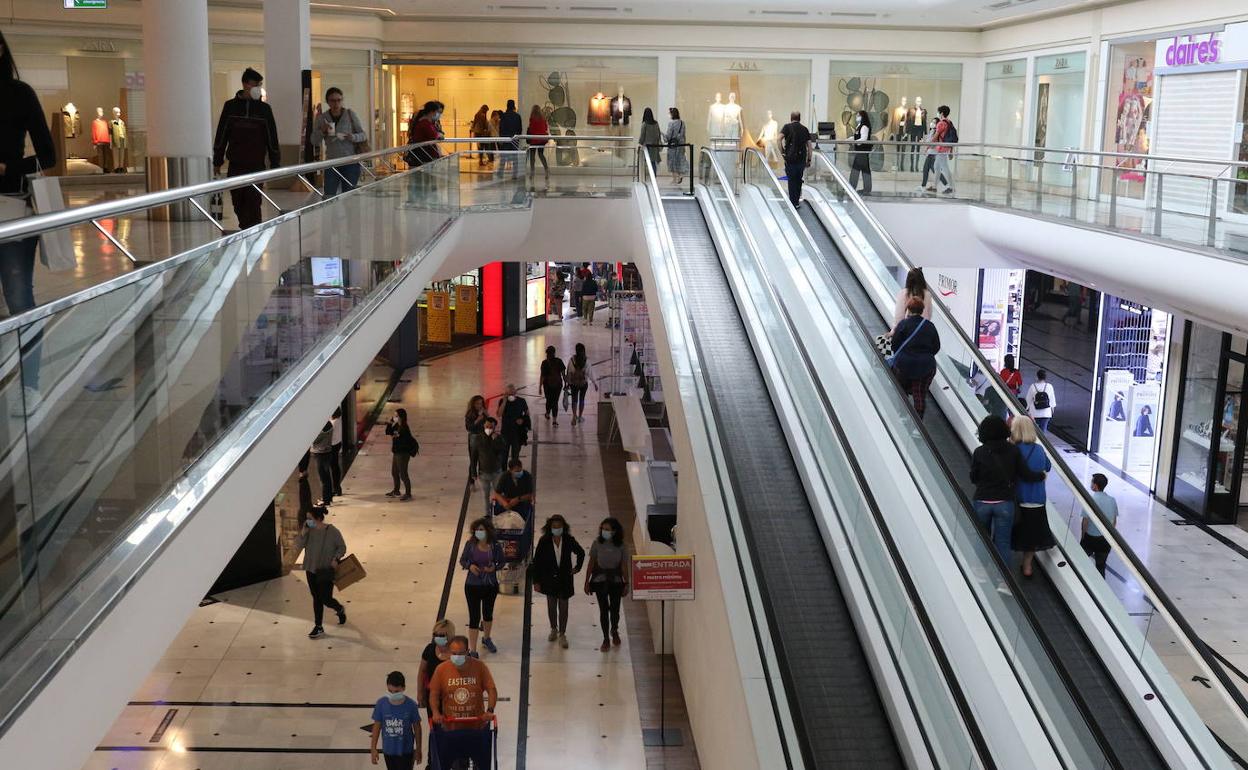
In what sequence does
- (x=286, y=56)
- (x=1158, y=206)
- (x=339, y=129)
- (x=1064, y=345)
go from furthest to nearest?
1. (x=1064, y=345)
2. (x=286, y=56)
3. (x=1158, y=206)
4. (x=339, y=129)

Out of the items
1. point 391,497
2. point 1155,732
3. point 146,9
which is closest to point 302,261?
point 146,9

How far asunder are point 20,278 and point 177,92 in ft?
20.9

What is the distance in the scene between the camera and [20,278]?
3.73 metres

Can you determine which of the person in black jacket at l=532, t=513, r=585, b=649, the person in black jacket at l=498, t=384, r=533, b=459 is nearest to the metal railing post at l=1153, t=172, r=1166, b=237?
the person in black jacket at l=532, t=513, r=585, b=649

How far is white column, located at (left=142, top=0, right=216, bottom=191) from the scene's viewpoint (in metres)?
9.30

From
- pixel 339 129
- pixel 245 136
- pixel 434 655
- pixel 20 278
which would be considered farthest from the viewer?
pixel 339 129

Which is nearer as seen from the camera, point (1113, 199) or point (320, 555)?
point (320, 555)

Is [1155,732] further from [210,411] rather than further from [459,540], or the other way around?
[459,540]

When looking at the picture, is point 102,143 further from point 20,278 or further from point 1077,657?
point 20,278

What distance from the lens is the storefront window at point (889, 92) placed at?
25719mm

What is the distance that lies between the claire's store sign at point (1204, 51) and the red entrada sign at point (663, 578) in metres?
11.7

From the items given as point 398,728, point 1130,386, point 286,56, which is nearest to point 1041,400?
point 1130,386

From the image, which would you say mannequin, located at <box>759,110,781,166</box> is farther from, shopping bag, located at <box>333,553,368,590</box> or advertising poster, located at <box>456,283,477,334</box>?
shopping bag, located at <box>333,553,368,590</box>

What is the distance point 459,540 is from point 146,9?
7.91m
